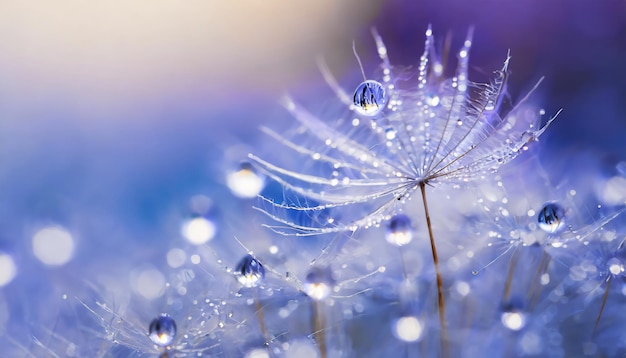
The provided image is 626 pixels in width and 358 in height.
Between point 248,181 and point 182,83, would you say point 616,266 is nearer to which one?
point 248,181

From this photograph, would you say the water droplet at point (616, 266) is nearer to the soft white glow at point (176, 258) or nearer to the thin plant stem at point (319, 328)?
the thin plant stem at point (319, 328)

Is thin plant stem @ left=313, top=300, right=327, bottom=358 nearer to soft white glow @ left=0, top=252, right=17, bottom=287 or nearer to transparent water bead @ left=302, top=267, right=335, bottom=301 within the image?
transparent water bead @ left=302, top=267, right=335, bottom=301

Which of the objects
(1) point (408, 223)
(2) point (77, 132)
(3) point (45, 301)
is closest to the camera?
(1) point (408, 223)

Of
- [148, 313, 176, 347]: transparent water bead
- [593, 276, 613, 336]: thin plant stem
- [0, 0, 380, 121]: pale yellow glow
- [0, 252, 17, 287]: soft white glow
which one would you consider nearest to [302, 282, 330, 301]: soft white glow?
[148, 313, 176, 347]: transparent water bead

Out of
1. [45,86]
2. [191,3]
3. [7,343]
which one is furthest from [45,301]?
[191,3]

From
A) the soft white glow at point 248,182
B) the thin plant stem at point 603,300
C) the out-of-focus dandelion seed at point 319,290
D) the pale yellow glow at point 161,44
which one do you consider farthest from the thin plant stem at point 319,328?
the pale yellow glow at point 161,44

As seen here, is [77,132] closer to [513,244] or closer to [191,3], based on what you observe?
[191,3]

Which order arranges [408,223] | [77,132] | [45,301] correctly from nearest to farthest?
[408,223]
[45,301]
[77,132]
